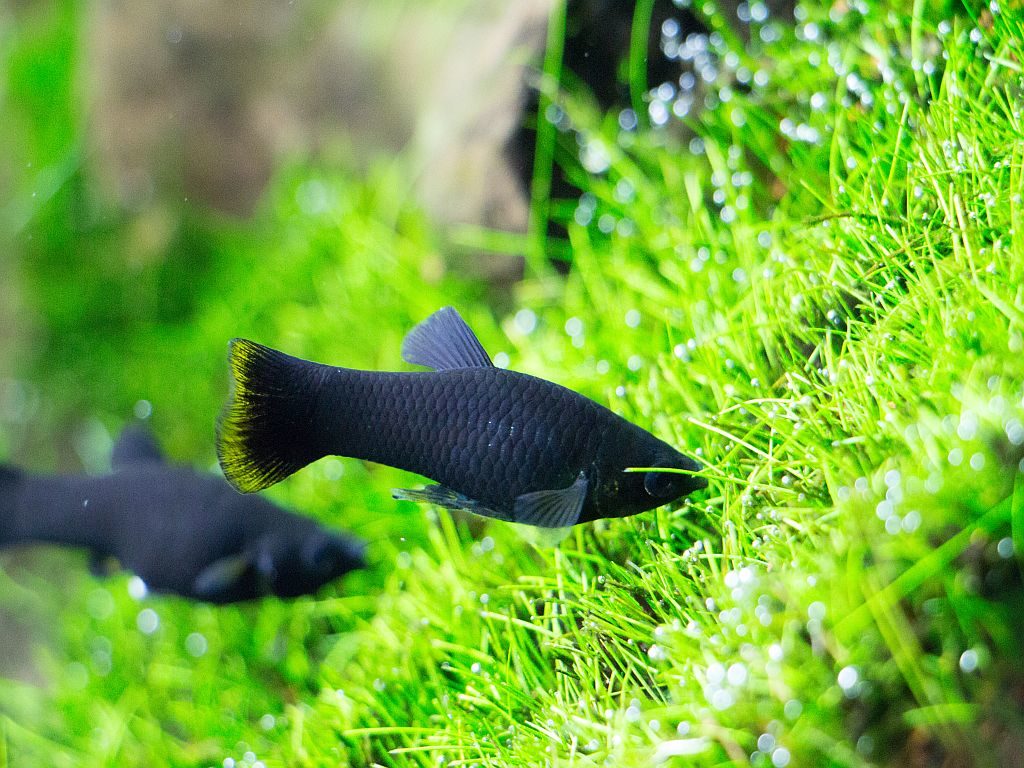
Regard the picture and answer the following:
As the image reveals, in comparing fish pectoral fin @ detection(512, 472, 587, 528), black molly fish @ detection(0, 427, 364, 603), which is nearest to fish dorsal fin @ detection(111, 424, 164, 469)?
black molly fish @ detection(0, 427, 364, 603)

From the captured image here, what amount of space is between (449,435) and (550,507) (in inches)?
10.7

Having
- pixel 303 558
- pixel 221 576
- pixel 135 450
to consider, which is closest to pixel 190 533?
pixel 221 576

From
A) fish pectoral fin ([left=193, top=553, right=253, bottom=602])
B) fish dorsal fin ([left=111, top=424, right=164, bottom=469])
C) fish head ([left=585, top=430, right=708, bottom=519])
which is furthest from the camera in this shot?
fish dorsal fin ([left=111, top=424, right=164, bottom=469])

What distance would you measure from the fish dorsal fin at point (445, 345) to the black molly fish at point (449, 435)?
0.23 ft

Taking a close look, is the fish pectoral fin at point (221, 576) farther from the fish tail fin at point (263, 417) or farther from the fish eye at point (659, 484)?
the fish eye at point (659, 484)

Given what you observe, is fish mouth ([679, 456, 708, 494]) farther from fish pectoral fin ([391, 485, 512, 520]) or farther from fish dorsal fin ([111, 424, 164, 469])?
fish dorsal fin ([111, 424, 164, 469])

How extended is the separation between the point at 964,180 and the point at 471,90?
223 cm

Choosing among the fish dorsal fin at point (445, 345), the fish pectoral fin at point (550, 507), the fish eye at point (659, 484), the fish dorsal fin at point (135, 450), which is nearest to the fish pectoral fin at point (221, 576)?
the fish dorsal fin at point (135, 450)

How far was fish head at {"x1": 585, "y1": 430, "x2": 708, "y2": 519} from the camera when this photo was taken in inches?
73.1

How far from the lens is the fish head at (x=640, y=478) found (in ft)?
6.09

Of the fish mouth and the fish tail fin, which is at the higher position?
the fish mouth

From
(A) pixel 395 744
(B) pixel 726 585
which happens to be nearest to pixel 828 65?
(B) pixel 726 585

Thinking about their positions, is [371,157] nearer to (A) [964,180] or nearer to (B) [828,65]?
(B) [828,65]

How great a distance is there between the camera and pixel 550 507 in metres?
1.81
